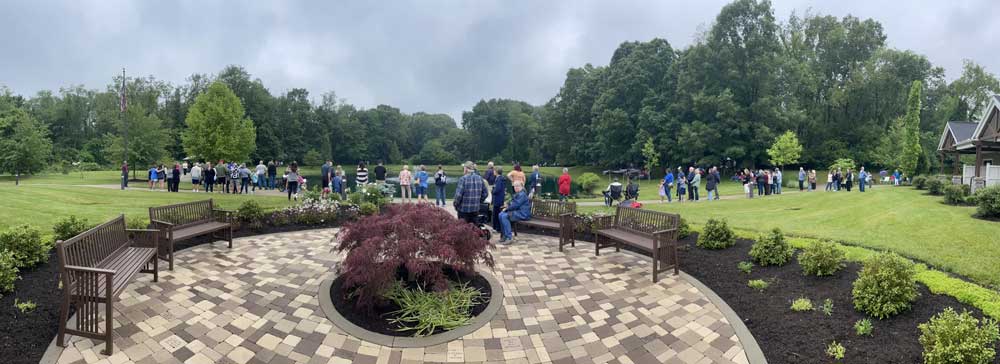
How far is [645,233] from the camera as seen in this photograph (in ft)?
23.3

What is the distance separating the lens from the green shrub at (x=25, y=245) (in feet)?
17.7

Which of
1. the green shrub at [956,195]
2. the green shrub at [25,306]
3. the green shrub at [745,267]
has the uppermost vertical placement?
the green shrub at [956,195]

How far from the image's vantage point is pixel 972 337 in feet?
11.0

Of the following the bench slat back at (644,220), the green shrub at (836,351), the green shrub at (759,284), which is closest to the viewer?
the green shrub at (836,351)

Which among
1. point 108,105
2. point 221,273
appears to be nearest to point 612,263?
point 221,273

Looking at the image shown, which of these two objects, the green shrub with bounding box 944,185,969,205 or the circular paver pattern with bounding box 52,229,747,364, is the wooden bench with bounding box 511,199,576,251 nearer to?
the circular paver pattern with bounding box 52,229,747,364

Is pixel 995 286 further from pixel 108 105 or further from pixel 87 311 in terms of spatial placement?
pixel 108 105

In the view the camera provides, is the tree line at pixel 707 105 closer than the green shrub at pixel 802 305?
No

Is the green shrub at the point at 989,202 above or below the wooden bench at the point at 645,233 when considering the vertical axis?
above

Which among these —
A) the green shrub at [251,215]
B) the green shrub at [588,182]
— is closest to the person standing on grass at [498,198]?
the green shrub at [251,215]

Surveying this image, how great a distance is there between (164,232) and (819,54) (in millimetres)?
58431

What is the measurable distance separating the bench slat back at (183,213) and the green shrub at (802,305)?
8.80 meters

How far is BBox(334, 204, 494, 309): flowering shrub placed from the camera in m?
4.58

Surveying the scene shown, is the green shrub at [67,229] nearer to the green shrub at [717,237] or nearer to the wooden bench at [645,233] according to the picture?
the wooden bench at [645,233]
